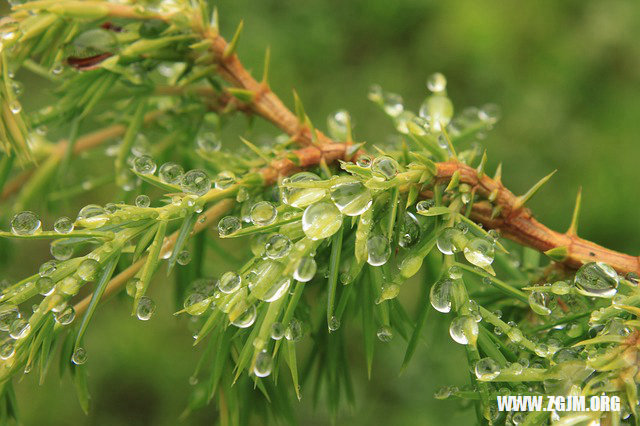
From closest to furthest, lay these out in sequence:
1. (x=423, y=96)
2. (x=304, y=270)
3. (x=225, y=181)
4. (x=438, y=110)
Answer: (x=304, y=270) → (x=225, y=181) → (x=438, y=110) → (x=423, y=96)

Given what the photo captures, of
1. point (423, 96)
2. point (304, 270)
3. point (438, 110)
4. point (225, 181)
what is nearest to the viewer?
point (304, 270)

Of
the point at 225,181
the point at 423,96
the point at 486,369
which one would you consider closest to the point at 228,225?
the point at 225,181

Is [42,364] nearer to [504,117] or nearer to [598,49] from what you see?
[504,117]

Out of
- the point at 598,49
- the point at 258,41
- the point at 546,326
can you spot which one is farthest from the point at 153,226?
the point at 598,49

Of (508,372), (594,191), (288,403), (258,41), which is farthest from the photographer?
(258,41)

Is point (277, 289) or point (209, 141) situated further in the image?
point (209, 141)

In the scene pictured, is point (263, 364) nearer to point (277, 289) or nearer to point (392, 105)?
point (277, 289)
